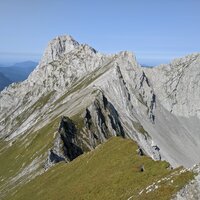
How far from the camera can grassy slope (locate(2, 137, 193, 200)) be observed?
45.2 metres

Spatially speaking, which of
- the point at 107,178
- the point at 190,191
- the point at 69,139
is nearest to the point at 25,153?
the point at 69,139

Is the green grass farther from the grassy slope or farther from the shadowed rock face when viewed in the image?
the grassy slope

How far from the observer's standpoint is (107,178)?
5938 cm

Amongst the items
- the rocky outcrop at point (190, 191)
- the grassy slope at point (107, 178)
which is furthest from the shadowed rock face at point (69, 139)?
the rocky outcrop at point (190, 191)

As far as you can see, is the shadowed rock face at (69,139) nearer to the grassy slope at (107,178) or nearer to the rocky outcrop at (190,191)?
the grassy slope at (107,178)

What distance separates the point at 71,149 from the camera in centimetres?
12112

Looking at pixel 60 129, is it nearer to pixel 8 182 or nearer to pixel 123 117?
pixel 8 182

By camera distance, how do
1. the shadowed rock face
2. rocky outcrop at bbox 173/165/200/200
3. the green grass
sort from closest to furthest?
1. rocky outcrop at bbox 173/165/200/200
2. the shadowed rock face
3. the green grass

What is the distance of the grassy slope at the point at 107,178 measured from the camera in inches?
1778

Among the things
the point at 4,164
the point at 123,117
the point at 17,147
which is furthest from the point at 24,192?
the point at 123,117

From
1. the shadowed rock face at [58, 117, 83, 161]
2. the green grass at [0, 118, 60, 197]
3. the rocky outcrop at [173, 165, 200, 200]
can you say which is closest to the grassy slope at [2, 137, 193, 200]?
the rocky outcrop at [173, 165, 200, 200]

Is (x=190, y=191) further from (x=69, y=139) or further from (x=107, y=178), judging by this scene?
(x=69, y=139)

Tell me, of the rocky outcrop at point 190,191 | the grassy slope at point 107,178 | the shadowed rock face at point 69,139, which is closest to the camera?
Answer: the rocky outcrop at point 190,191

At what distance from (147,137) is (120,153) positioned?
126872 millimetres
